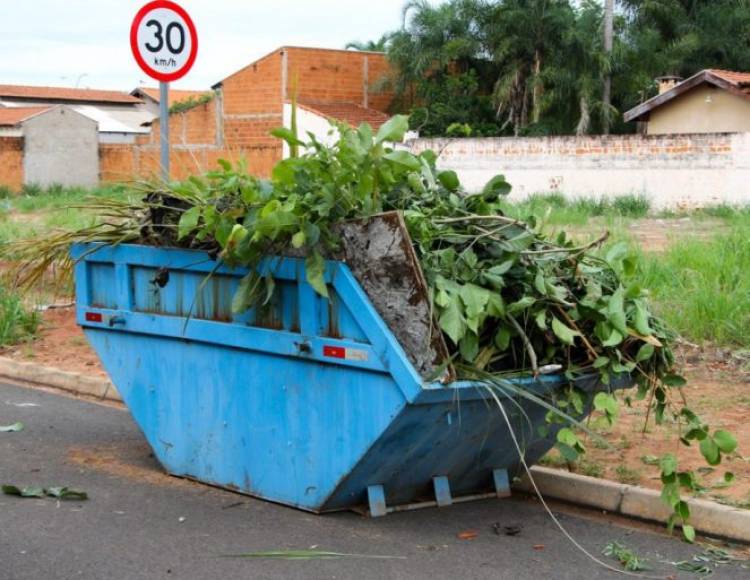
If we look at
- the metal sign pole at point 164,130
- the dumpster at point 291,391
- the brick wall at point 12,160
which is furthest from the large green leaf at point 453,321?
the brick wall at point 12,160

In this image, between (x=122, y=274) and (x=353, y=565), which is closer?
(x=353, y=565)

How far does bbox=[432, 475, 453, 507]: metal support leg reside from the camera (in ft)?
17.9

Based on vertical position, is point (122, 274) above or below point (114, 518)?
above

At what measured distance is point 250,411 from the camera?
18.0ft

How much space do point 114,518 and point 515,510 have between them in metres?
2.00

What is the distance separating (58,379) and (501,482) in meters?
4.80

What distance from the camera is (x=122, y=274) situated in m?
6.12

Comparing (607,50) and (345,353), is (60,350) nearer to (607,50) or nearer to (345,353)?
(345,353)

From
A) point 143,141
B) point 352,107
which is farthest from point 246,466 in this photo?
point 143,141

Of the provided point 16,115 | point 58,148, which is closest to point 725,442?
point 58,148

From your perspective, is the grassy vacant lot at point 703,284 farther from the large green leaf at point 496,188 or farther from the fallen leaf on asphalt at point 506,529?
the fallen leaf on asphalt at point 506,529

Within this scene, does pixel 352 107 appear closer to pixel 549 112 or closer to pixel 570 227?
pixel 549 112

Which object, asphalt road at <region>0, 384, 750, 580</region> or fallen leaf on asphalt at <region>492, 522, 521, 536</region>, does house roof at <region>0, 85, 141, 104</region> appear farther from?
fallen leaf on asphalt at <region>492, 522, 521, 536</region>

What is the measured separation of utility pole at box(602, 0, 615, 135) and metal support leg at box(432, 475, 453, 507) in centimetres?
3036
